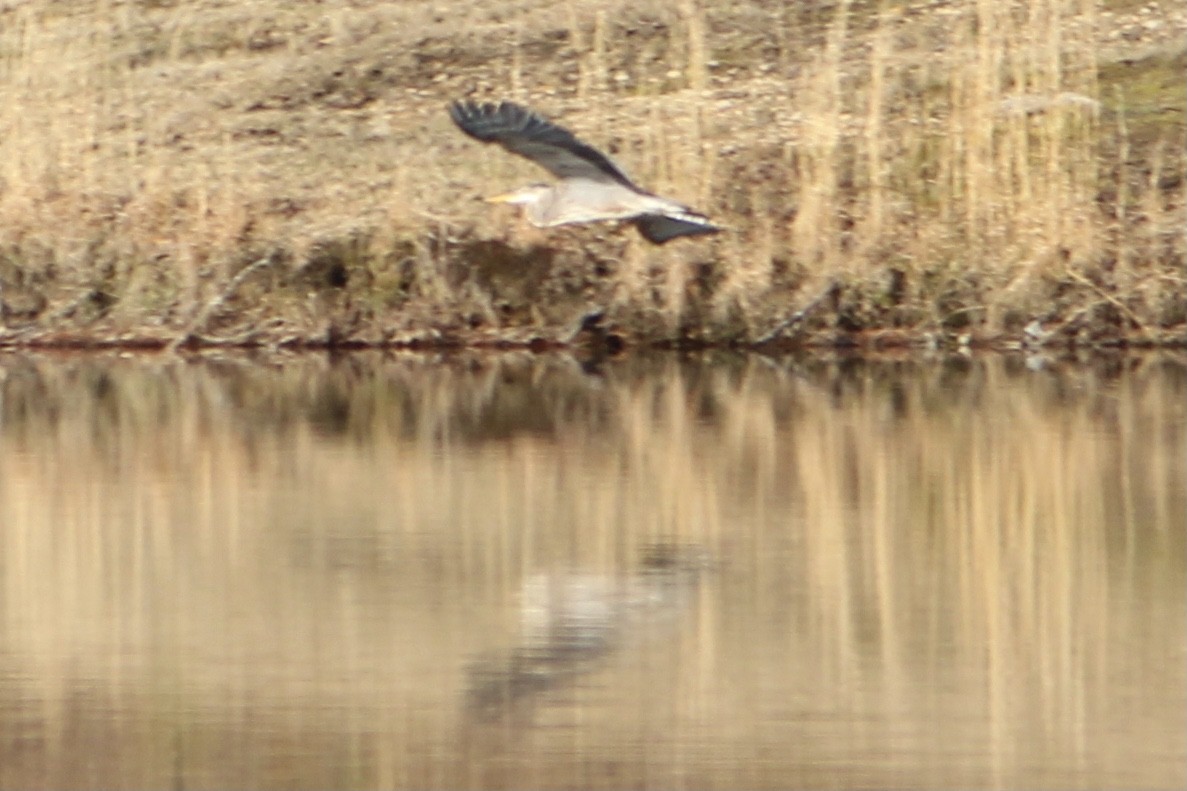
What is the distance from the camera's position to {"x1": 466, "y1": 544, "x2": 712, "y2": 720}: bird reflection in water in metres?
7.00

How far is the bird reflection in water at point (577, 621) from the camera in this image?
7.00 meters

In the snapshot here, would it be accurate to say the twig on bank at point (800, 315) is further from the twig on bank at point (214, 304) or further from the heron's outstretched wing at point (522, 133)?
the heron's outstretched wing at point (522, 133)

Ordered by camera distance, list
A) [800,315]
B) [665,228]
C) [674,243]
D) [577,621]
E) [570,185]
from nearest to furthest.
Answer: [577,621]
[570,185]
[665,228]
[674,243]
[800,315]

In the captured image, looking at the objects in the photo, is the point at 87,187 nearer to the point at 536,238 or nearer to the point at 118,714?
the point at 536,238

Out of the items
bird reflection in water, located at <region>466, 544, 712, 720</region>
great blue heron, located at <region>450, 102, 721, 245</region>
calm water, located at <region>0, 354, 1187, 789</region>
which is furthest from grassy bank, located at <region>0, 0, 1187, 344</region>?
bird reflection in water, located at <region>466, 544, 712, 720</region>

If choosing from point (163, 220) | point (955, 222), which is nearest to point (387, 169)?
point (163, 220)

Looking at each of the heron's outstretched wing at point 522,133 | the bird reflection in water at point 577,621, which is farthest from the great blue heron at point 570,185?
the bird reflection in water at point 577,621

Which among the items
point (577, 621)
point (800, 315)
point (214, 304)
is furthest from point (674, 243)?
point (577, 621)

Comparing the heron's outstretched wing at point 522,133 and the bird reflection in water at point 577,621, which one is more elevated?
the heron's outstretched wing at point 522,133

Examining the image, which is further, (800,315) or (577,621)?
(800,315)

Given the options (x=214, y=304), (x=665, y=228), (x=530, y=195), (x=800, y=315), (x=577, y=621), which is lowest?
(x=577, y=621)

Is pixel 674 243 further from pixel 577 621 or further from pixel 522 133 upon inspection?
pixel 577 621

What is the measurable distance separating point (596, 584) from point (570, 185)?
484 cm

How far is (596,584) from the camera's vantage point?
27.6 ft
